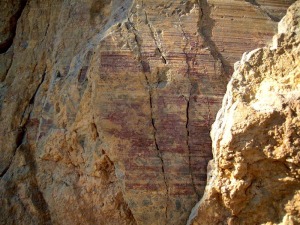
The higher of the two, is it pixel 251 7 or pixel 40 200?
pixel 251 7

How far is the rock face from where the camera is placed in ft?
6.84

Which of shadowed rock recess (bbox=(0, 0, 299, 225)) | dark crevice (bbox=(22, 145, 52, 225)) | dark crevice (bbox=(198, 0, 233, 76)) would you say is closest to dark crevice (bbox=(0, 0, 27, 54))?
shadowed rock recess (bbox=(0, 0, 299, 225))

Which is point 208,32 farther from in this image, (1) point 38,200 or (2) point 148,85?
(1) point 38,200

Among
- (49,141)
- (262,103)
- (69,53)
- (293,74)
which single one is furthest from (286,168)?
(69,53)

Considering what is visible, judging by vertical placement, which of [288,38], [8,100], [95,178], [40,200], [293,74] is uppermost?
[288,38]

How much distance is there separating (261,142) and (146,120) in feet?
2.43

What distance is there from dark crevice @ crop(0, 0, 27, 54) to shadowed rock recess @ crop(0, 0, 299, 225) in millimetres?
609

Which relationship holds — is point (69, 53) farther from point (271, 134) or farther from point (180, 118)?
point (271, 134)

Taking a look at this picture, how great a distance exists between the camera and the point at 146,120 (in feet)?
8.59

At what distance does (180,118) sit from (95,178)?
0.61 meters

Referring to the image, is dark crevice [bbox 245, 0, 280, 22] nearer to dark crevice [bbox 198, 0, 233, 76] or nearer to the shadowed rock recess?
the shadowed rock recess

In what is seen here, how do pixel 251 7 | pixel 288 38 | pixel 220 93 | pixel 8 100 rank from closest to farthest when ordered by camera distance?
pixel 288 38 → pixel 220 93 → pixel 251 7 → pixel 8 100

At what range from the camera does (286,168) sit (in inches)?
84.0

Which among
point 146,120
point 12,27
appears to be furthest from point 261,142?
point 12,27
